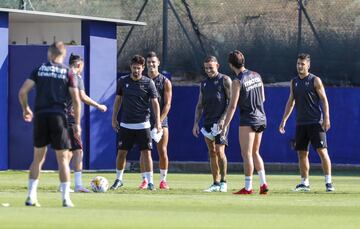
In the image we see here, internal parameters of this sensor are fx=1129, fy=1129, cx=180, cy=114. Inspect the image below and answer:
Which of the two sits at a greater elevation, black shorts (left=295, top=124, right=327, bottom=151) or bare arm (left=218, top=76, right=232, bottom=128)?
bare arm (left=218, top=76, right=232, bottom=128)

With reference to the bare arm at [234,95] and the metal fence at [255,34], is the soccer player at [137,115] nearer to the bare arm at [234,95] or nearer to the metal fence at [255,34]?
the bare arm at [234,95]

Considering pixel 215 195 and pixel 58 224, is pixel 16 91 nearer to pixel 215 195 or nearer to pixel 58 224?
pixel 215 195

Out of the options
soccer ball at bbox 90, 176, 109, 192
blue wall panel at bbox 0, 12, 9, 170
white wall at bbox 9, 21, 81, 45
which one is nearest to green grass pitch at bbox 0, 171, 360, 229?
soccer ball at bbox 90, 176, 109, 192

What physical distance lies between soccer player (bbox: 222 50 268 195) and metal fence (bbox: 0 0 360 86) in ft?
39.8

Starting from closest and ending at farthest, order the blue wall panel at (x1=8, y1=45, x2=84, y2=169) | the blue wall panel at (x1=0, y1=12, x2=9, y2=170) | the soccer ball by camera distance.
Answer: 1. the soccer ball
2. the blue wall panel at (x1=0, y1=12, x2=9, y2=170)
3. the blue wall panel at (x1=8, y1=45, x2=84, y2=169)

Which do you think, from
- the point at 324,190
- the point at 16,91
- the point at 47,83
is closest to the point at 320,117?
the point at 324,190

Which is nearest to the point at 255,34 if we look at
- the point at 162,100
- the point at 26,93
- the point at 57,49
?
the point at 162,100

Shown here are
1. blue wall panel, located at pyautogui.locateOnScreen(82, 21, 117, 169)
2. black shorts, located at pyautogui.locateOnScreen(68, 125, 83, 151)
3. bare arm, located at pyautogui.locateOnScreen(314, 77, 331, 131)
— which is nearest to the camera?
black shorts, located at pyautogui.locateOnScreen(68, 125, 83, 151)

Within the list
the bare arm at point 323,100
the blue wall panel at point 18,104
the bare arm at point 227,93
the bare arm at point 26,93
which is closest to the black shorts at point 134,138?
the bare arm at point 227,93

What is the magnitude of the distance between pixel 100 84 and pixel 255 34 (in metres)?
4.82

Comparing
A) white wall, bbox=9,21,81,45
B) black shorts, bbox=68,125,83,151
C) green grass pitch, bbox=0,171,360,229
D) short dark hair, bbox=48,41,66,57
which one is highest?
white wall, bbox=9,21,81,45

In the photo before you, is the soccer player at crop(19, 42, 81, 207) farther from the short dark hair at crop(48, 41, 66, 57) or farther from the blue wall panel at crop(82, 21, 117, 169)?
the blue wall panel at crop(82, 21, 117, 169)

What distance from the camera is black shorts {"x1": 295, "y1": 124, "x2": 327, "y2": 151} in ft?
64.7

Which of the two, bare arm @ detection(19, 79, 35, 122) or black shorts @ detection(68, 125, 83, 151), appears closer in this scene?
bare arm @ detection(19, 79, 35, 122)
